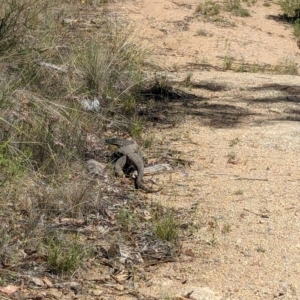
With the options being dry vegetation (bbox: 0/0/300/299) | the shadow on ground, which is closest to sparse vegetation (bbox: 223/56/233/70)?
the shadow on ground

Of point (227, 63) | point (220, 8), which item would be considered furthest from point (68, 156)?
point (220, 8)

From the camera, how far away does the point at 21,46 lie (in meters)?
6.56

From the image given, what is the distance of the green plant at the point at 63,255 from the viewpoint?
4137 millimetres

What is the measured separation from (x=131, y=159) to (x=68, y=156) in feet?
1.78

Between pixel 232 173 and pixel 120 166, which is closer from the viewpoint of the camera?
pixel 120 166

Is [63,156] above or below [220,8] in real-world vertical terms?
above

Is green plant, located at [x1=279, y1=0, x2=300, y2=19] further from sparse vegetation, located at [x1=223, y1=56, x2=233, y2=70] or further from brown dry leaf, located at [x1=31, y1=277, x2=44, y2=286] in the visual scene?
brown dry leaf, located at [x1=31, y1=277, x2=44, y2=286]

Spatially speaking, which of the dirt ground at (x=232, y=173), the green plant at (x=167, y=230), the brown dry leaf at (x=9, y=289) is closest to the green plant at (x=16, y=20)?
the dirt ground at (x=232, y=173)

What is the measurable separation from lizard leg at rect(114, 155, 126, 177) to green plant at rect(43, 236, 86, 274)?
4.65ft

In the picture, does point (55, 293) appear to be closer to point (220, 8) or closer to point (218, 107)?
point (218, 107)

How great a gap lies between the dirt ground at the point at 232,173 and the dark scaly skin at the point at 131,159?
17 centimetres

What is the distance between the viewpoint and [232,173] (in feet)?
19.3

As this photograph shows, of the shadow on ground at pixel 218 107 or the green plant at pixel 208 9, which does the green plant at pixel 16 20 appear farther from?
the green plant at pixel 208 9

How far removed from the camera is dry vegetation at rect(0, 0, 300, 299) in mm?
4258
